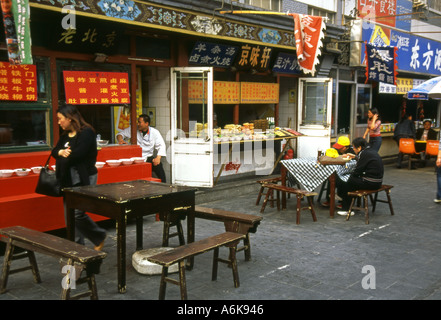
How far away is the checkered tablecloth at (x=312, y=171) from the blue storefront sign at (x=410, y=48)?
6.79m

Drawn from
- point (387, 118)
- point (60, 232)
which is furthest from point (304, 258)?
point (387, 118)

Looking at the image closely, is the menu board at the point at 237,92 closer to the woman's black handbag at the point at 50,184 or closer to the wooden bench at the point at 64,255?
the woman's black handbag at the point at 50,184

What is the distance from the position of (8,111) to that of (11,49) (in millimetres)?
1485

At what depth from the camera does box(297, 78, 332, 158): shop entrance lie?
12305 mm

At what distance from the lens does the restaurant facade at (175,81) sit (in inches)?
285

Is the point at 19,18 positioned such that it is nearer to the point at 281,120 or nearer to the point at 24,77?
the point at 24,77

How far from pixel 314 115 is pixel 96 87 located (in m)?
6.77

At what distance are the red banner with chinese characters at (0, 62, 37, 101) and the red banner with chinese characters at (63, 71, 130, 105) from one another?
0.55 m

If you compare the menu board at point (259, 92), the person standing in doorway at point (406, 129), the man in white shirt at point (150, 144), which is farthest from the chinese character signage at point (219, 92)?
the person standing in doorway at point (406, 129)

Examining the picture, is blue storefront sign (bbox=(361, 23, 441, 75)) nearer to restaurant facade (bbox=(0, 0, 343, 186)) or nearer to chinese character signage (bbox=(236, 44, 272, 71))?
restaurant facade (bbox=(0, 0, 343, 186))

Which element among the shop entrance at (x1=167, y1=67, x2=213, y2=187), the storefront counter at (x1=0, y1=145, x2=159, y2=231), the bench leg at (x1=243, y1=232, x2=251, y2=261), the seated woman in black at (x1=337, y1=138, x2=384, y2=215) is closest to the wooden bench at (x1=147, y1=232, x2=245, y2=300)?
the bench leg at (x1=243, y1=232, x2=251, y2=261)


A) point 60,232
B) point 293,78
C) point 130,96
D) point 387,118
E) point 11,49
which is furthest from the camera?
point 387,118

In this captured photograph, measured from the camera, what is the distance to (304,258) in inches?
238

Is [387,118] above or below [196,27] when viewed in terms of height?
below
